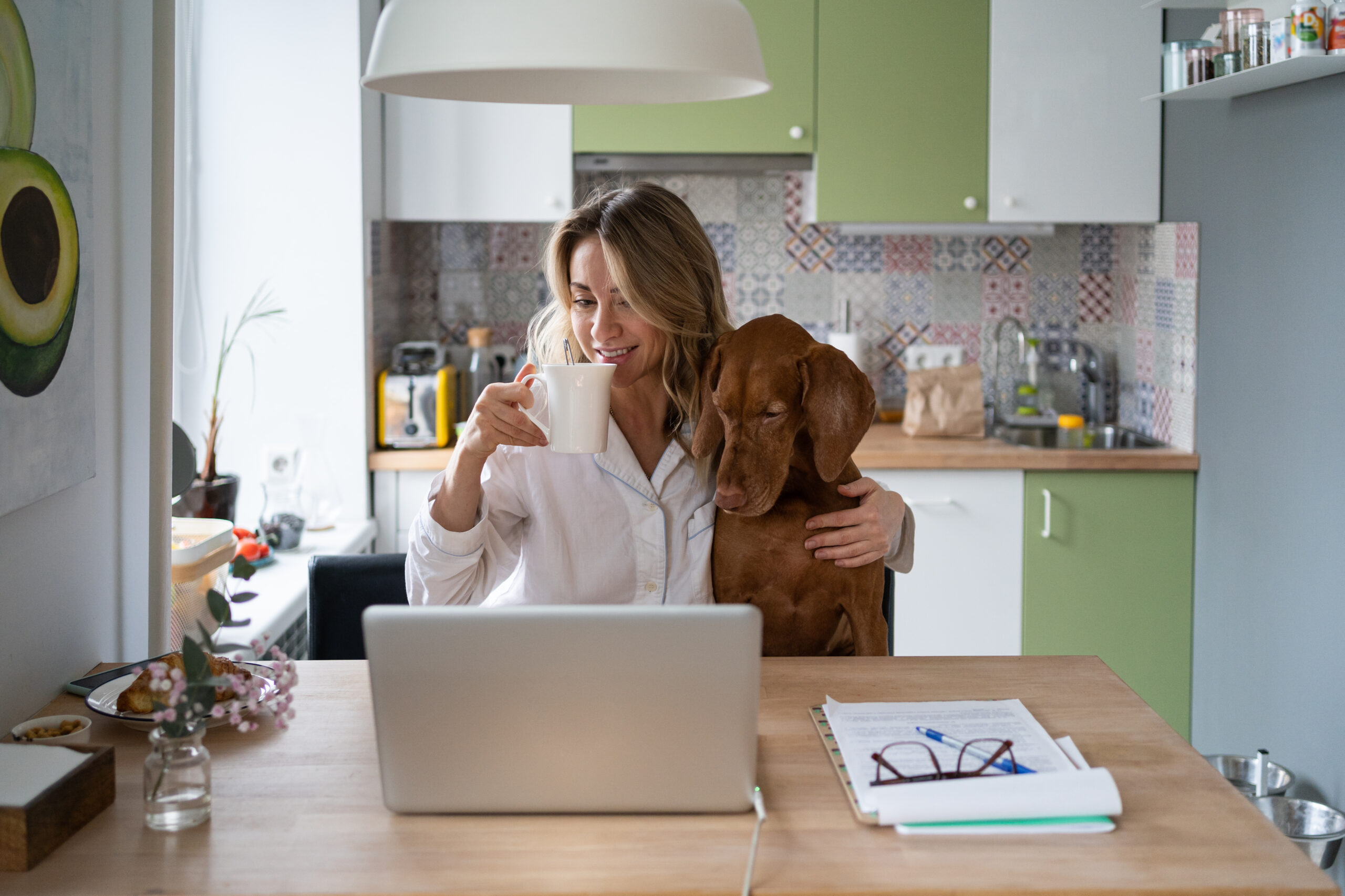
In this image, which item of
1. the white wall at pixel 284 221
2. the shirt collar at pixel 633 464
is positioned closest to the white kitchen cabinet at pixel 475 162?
the white wall at pixel 284 221

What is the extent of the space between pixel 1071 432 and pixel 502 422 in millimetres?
2427

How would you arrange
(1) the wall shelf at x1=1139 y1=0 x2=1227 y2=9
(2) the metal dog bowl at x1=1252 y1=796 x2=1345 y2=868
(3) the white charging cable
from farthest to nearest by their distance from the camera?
(1) the wall shelf at x1=1139 y1=0 x2=1227 y2=9 < (2) the metal dog bowl at x1=1252 y1=796 x2=1345 y2=868 < (3) the white charging cable

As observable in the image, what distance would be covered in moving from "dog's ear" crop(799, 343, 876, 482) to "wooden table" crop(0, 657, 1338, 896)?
41 centimetres

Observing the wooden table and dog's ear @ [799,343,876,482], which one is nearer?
the wooden table

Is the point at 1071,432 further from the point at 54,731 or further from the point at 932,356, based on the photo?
the point at 54,731

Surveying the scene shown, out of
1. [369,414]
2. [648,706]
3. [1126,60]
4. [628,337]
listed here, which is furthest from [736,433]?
[1126,60]

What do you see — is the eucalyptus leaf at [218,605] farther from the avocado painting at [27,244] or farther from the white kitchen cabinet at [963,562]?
the white kitchen cabinet at [963,562]

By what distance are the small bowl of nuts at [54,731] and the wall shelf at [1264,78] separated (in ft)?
7.39

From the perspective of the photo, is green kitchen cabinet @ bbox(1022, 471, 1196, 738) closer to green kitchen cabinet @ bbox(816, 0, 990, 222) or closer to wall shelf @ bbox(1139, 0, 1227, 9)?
green kitchen cabinet @ bbox(816, 0, 990, 222)

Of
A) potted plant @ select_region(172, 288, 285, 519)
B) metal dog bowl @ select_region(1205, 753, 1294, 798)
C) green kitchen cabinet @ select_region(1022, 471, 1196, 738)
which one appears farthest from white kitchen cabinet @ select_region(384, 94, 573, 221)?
metal dog bowl @ select_region(1205, 753, 1294, 798)

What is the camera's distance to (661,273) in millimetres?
1750

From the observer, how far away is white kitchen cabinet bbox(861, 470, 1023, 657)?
10.4 ft

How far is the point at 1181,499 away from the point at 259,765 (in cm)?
263

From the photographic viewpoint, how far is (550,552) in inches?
70.7
